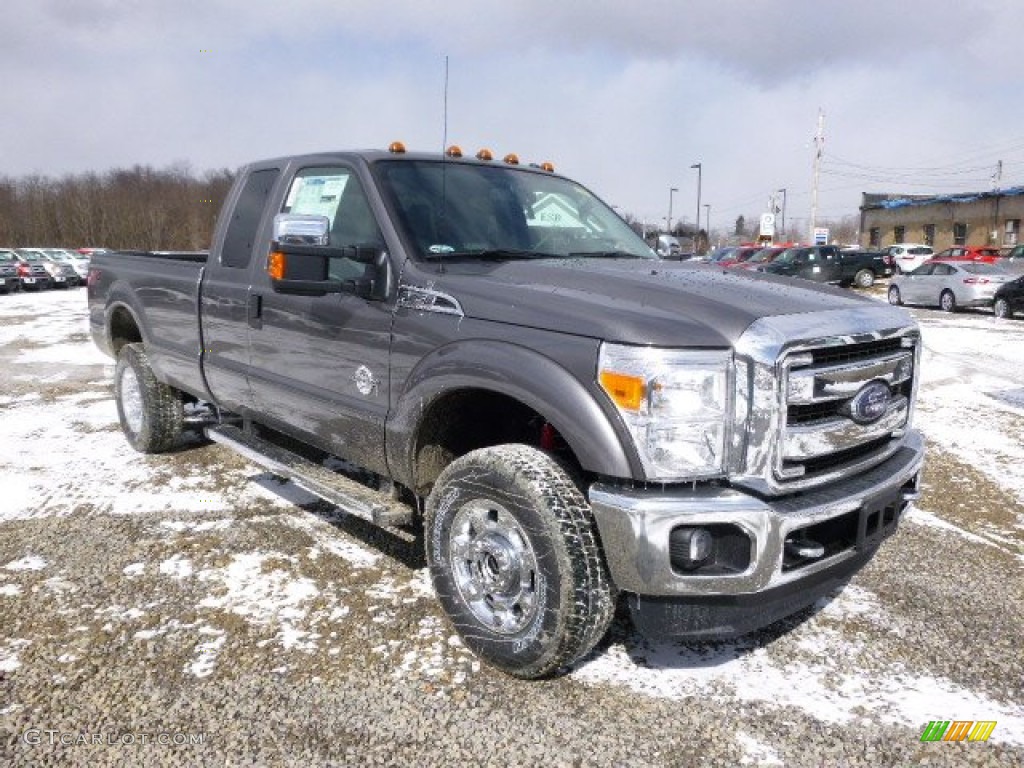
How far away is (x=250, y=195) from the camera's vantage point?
448 cm

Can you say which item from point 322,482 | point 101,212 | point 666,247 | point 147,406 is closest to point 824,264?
point 666,247

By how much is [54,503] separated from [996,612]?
16.4 feet

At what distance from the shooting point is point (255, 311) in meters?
4.07

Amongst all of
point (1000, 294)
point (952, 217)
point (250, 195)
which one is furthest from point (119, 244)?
point (250, 195)

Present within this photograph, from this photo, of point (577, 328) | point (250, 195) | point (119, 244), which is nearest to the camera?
point (577, 328)

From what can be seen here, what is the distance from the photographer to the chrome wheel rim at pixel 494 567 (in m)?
2.79

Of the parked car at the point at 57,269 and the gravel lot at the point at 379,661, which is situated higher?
the parked car at the point at 57,269

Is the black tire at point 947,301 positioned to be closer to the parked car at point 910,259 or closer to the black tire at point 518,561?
the parked car at point 910,259

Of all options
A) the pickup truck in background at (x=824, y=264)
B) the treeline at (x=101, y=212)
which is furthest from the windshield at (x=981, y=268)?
the treeline at (x=101, y=212)

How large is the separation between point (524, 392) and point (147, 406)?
381 cm

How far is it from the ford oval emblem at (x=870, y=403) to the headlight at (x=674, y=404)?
1.88 ft

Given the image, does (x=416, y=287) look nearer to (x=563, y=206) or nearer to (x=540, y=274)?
(x=540, y=274)

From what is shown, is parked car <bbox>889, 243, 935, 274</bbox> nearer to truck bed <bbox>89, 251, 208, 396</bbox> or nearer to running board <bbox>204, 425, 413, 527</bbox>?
truck bed <bbox>89, 251, 208, 396</bbox>

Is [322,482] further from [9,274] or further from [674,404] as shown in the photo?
[9,274]
